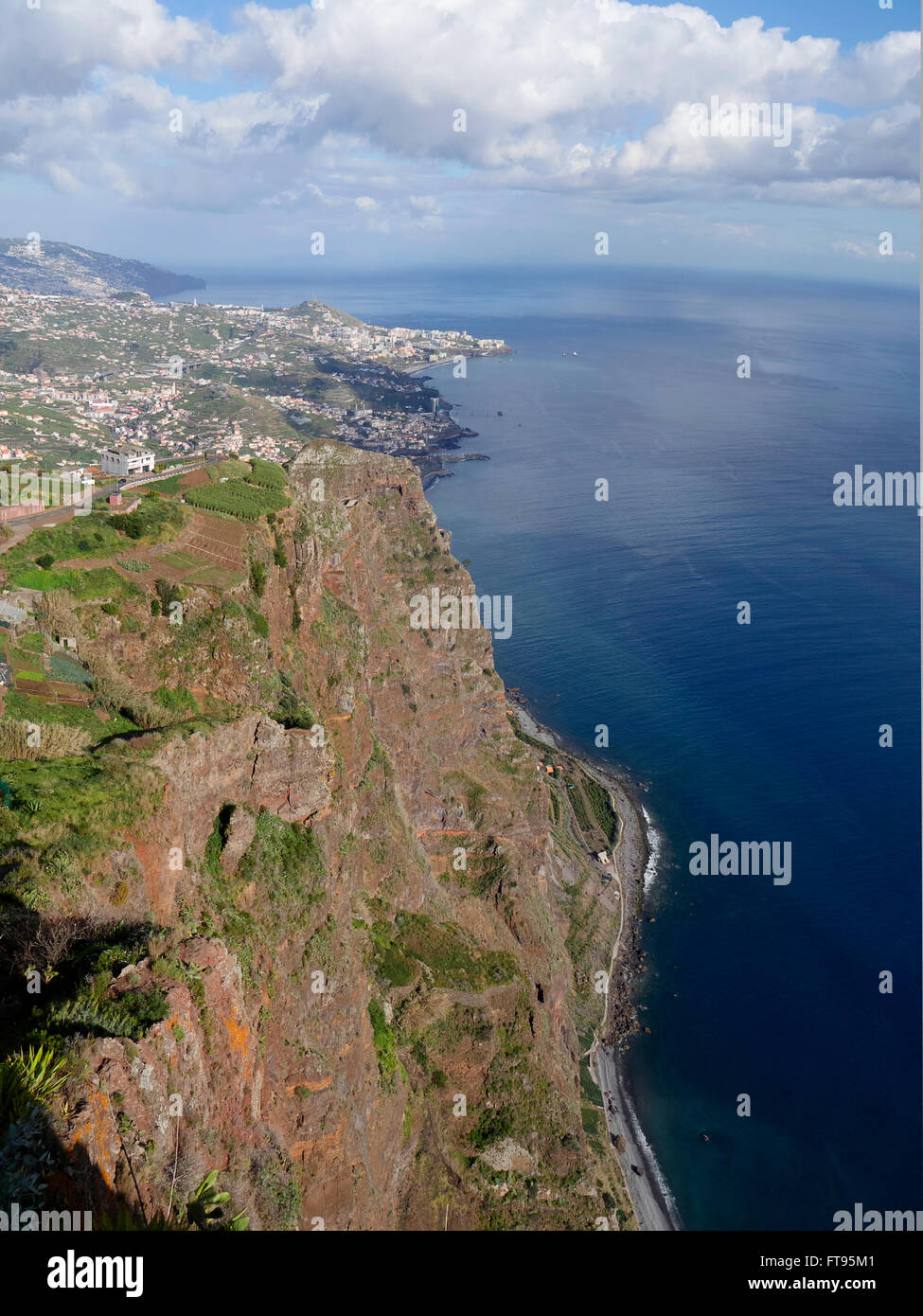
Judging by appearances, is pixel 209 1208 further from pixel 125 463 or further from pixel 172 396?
pixel 172 396

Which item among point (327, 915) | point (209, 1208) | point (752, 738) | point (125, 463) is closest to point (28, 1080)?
point (209, 1208)

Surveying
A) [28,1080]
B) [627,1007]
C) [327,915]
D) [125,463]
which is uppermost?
[125,463]

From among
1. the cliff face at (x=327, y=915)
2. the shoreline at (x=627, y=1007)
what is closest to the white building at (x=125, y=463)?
the cliff face at (x=327, y=915)

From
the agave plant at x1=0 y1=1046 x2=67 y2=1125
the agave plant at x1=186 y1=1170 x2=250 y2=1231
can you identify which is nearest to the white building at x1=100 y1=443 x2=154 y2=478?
the agave plant at x1=0 y1=1046 x2=67 y2=1125

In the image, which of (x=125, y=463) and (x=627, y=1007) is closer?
(x=125, y=463)

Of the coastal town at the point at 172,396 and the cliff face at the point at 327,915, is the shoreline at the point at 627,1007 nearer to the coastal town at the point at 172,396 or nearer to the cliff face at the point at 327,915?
the cliff face at the point at 327,915
